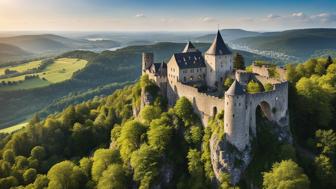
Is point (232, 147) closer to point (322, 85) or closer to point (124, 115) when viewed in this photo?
point (322, 85)

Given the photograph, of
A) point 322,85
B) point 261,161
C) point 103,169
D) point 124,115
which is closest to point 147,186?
point 103,169

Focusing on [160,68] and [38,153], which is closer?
[160,68]

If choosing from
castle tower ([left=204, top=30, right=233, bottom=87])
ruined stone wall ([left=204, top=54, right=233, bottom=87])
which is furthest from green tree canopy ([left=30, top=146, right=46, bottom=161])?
castle tower ([left=204, top=30, right=233, bottom=87])

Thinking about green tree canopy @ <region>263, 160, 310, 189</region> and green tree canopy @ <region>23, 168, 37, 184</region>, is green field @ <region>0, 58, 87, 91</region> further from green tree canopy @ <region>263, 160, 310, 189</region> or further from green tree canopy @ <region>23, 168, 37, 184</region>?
green tree canopy @ <region>263, 160, 310, 189</region>

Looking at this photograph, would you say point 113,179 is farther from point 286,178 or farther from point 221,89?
point 286,178

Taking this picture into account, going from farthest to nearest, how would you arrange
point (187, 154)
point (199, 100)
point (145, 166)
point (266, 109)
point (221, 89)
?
point (221, 89) < point (199, 100) < point (187, 154) < point (145, 166) < point (266, 109)

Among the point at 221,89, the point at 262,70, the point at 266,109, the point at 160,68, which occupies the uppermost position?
the point at 160,68

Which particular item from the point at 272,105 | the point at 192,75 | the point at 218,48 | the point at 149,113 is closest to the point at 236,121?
the point at 272,105

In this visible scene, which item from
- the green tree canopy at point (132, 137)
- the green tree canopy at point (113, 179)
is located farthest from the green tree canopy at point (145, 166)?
the green tree canopy at point (132, 137)
